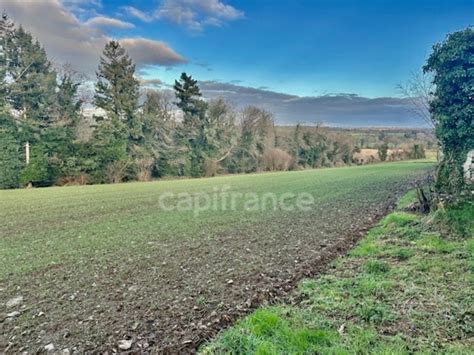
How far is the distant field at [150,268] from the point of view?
12.2 ft

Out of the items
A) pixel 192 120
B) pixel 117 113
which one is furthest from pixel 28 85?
pixel 192 120

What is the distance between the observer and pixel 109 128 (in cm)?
2994

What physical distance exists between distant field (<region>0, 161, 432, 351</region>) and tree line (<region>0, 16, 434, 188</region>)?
16.7m

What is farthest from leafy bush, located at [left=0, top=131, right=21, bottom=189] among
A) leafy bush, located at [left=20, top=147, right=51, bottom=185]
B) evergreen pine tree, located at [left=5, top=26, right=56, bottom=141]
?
evergreen pine tree, located at [left=5, top=26, right=56, bottom=141]

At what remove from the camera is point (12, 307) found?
4.36m

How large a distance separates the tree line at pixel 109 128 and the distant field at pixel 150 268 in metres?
16.7

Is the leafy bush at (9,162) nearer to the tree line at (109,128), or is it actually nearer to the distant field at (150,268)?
the tree line at (109,128)

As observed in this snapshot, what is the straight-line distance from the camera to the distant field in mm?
3729

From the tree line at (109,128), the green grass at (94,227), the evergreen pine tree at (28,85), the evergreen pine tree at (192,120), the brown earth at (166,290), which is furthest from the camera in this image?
the evergreen pine tree at (192,120)

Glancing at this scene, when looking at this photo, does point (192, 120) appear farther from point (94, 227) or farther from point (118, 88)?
point (94, 227)

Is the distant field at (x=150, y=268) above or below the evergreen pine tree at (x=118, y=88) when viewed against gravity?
below

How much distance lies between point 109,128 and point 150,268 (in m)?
26.7

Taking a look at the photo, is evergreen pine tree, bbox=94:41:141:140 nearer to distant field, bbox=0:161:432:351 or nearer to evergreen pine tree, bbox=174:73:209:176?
evergreen pine tree, bbox=174:73:209:176

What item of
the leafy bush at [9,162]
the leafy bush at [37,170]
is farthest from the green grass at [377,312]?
the leafy bush at [9,162]
